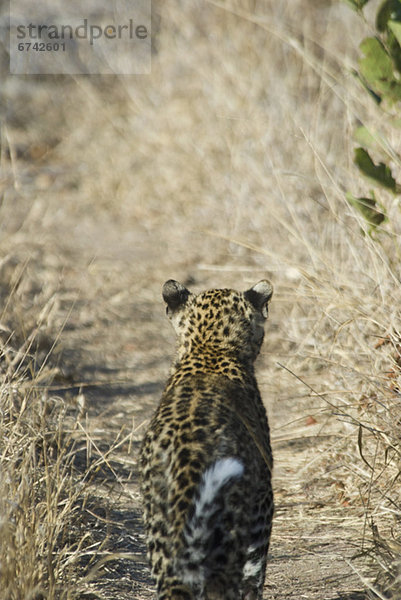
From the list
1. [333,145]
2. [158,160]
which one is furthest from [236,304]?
[158,160]

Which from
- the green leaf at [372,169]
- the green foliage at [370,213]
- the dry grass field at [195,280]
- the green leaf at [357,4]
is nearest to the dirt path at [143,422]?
the dry grass field at [195,280]

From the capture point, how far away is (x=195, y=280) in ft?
33.9

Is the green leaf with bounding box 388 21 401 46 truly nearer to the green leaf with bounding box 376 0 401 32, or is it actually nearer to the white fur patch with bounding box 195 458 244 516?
the green leaf with bounding box 376 0 401 32

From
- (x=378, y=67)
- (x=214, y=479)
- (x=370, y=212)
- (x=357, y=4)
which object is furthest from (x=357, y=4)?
(x=214, y=479)

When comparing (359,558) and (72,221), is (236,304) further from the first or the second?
(72,221)

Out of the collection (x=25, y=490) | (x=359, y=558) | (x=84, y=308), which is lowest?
(x=84, y=308)

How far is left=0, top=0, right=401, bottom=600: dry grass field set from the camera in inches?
196

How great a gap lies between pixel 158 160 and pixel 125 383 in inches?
173

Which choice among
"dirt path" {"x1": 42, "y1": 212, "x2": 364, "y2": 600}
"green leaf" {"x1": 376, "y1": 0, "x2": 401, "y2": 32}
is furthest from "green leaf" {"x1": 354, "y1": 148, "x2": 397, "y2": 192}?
"dirt path" {"x1": 42, "y1": 212, "x2": 364, "y2": 600}

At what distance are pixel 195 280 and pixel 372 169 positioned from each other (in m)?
4.86

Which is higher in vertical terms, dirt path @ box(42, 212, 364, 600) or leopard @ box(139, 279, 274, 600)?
leopard @ box(139, 279, 274, 600)

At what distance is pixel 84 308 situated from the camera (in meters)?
9.84

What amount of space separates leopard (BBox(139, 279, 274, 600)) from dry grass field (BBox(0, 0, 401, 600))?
1.16 feet

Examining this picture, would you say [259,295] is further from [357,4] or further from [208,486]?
[208,486]
